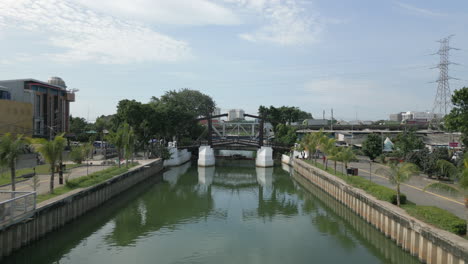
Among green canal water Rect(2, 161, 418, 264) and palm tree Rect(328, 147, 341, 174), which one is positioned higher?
palm tree Rect(328, 147, 341, 174)

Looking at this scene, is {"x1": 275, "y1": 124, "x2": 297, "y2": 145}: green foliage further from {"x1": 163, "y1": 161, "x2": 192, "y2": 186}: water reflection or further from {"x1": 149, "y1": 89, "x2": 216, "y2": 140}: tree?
{"x1": 163, "y1": 161, "x2": 192, "y2": 186}: water reflection

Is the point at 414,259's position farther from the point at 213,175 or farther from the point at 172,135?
the point at 172,135

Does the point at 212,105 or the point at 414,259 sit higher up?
the point at 212,105

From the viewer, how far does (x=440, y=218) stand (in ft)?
57.8

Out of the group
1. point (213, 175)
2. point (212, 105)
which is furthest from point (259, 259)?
point (212, 105)

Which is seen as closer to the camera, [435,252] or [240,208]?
[435,252]

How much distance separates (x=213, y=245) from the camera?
22312 millimetres

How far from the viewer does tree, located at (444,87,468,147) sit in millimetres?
→ 32062

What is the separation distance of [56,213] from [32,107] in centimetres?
5105

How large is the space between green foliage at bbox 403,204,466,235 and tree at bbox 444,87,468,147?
15886mm

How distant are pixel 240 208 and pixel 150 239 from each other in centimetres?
1258

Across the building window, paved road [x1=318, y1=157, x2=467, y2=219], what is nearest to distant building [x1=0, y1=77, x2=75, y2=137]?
the building window

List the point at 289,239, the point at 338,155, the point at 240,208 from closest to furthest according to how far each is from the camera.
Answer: the point at 289,239
the point at 240,208
the point at 338,155

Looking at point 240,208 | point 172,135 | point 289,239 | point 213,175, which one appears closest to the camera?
point 289,239
